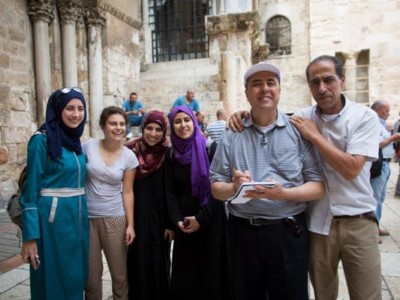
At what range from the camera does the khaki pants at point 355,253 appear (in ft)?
6.51

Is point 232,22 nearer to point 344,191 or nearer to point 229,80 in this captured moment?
point 229,80

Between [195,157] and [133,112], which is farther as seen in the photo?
[133,112]

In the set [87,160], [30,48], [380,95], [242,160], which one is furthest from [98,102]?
[380,95]

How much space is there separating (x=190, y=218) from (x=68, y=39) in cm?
669

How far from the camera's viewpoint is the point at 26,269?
3.63 meters

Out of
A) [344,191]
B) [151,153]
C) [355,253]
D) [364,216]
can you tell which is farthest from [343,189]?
[151,153]

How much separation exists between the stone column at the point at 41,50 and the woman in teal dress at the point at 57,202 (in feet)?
17.0

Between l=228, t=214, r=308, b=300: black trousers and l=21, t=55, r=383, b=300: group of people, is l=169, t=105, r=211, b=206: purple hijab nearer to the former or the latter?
l=21, t=55, r=383, b=300: group of people

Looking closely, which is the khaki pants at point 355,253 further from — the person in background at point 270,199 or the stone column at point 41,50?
the stone column at point 41,50

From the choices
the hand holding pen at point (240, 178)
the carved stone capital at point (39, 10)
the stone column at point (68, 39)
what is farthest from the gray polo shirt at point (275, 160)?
the stone column at point (68, 39)

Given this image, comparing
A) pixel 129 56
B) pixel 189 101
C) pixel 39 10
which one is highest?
pixel 39 10

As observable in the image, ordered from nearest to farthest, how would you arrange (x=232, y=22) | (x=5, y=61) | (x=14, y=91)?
(x=5, y=61)
(x=14, y=91)
(x=232, y=22)

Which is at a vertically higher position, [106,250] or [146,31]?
[146,31]

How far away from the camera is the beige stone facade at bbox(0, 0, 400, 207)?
6.46m
